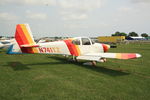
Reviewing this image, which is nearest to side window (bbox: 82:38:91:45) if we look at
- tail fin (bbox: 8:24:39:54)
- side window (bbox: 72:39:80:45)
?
side window (bbox: 72:39:80:45)

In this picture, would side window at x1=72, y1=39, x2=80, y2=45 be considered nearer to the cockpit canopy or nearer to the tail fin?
the cockpit canopy

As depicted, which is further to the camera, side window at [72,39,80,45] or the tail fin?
side window at [72,39,80,45]

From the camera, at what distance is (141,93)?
216 inches

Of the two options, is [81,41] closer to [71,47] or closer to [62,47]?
[71,47]

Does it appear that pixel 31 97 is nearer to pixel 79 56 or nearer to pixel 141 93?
pixel 141 93

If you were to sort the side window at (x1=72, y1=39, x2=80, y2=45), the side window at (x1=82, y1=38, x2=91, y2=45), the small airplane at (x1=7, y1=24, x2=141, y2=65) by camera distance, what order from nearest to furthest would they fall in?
the small airplane at (x1=7, y1=24, x2=141, y2=65)
the side window at (x1=72, y1=39, x2=80, y2=45)
the side window at (x1=82, y1=38, x2=91, y2=45)

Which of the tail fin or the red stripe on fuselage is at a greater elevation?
the tail fin

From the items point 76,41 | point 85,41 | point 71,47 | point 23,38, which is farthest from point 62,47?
point 23,38

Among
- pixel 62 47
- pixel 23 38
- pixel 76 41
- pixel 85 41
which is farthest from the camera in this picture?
pixel 85 41

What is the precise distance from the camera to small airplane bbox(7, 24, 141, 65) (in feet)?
32.5

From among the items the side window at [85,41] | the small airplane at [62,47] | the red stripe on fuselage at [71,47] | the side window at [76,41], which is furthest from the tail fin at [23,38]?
the side window at [85,41]

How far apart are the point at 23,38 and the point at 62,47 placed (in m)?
2.84

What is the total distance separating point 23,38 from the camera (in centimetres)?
1030

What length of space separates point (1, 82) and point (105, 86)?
450cm
